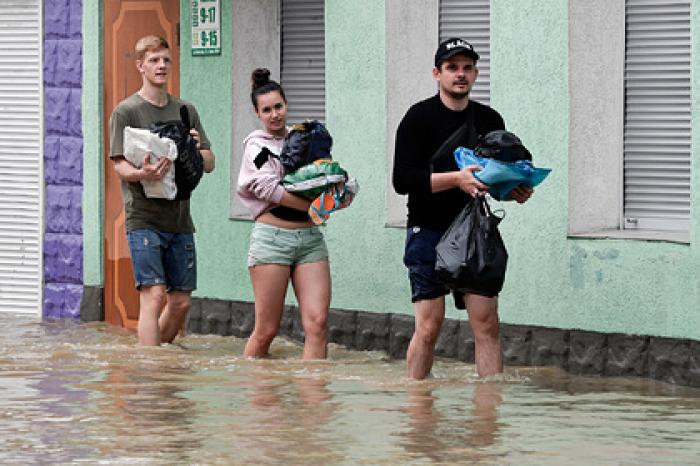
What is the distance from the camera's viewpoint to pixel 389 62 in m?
15.6

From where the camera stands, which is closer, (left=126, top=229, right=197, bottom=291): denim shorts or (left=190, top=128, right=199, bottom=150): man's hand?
(left=126, top=229, right=197, bottom=291): denim shorts

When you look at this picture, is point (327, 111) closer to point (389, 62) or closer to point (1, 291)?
point (389, 62)

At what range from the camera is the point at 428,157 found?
12.1 m

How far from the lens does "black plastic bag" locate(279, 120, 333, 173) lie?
44.2ft

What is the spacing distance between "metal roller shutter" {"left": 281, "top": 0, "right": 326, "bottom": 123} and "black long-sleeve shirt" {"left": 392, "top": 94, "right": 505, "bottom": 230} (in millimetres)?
4708

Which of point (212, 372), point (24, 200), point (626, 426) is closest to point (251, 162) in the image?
point (212, 372)

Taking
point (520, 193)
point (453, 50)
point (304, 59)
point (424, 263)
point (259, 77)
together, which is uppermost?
point (304, 59)

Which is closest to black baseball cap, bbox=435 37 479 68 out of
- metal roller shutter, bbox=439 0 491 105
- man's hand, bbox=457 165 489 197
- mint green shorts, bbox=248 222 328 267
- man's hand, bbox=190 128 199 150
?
man's hand, bbox=457 165 489 197

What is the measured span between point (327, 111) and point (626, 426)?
5.60m

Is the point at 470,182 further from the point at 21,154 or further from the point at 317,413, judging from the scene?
the point at 21,154

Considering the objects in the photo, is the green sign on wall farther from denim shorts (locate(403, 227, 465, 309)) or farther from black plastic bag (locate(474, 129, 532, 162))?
black plastic bag (locate(474, 129, 532, 162))

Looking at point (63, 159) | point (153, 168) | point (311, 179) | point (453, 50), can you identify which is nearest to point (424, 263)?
point (453, 50)

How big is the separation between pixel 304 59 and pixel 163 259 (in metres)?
3.16

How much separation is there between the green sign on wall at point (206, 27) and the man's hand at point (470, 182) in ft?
18.4
